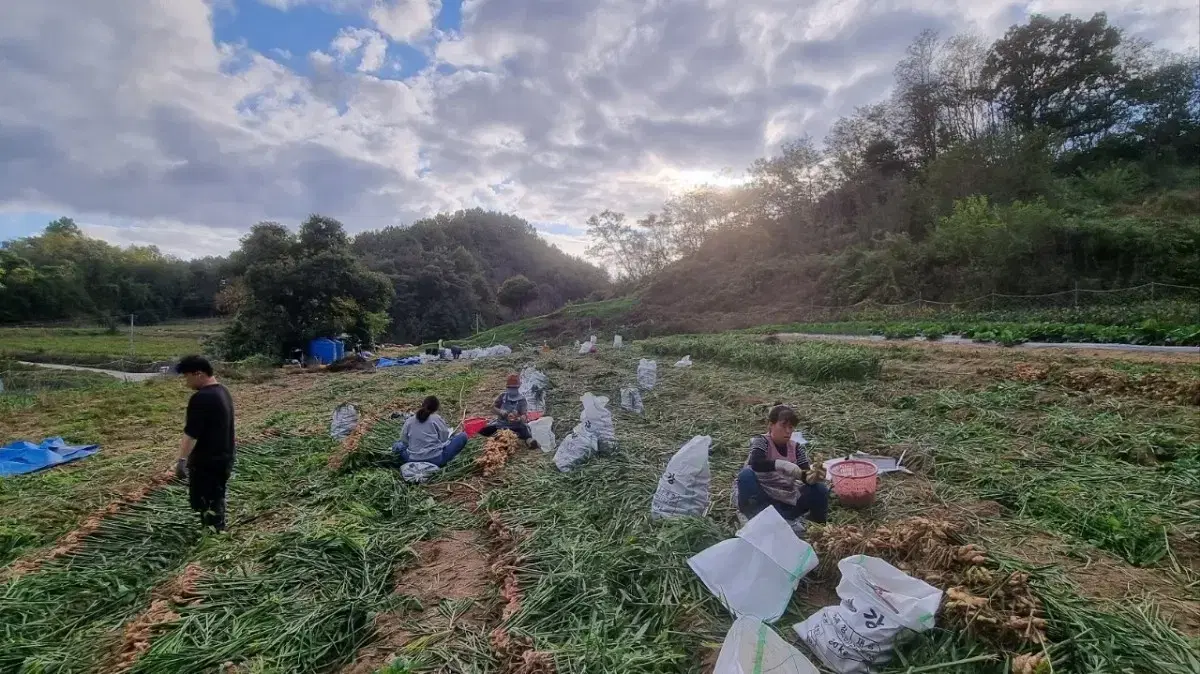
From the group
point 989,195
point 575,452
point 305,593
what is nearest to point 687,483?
point 575,452

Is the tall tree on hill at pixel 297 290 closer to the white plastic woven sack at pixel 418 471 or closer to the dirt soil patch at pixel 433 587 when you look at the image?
the white plastic woven sack at pixel 418 471

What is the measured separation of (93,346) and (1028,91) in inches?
2119

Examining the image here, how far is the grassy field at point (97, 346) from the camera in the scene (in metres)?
24.2

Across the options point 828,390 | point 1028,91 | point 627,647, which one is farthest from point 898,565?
point 1028,91

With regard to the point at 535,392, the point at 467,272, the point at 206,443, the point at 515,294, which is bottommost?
the point at 535,392

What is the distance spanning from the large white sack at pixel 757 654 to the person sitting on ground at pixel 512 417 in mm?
4680

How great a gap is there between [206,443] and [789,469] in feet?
13.8

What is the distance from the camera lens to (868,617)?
2.34m

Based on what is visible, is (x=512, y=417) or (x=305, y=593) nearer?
(x=305, y=593)

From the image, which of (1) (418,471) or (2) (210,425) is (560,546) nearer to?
(1) (418,471)

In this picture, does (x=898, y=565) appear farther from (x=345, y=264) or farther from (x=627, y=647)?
(x=345, y=264)

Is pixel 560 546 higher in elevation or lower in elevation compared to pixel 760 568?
lower

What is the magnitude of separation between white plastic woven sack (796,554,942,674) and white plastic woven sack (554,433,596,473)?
316 cm

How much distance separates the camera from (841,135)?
43281 mm
